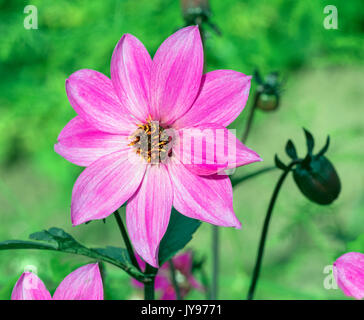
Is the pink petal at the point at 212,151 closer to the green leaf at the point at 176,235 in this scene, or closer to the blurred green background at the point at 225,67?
the green leaf at the point at 176,235

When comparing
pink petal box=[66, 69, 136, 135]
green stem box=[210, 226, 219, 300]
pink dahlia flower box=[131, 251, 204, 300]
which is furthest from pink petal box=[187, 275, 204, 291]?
pink petal box=[66, 69, 136, 135]

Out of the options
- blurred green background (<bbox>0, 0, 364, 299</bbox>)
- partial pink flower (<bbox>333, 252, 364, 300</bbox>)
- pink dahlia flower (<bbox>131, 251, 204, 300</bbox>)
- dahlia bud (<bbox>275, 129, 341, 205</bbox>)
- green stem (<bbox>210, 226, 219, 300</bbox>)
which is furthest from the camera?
blurred green background (<bbox>0, 0, 364, 299</bbox>)

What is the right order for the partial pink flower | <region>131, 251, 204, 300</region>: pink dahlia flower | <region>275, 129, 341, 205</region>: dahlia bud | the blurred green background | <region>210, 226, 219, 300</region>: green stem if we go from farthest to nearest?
the blurred green background, <region>131, 251, 204, 300</region>: pink dahlia flower, <region>210, 226, 219, 300</region>: green stem, <region>275, 129, 341, 205</region>: dahlia bud, the partial pink flower

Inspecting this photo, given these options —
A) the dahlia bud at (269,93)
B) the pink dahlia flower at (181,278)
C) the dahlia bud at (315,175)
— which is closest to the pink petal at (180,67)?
the dahlia bud at (315,175)

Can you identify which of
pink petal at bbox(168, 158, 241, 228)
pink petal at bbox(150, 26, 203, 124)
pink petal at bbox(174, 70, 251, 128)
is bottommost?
pink petal at bbox(168, 158, 241, 228)

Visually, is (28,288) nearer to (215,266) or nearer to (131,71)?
(131,71)

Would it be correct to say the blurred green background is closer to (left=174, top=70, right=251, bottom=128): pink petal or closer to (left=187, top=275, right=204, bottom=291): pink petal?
(left=187, top=275, right=204, bottom=291): pink petal

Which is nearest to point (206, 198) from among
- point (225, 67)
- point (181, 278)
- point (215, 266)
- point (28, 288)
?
point (28, 288)
